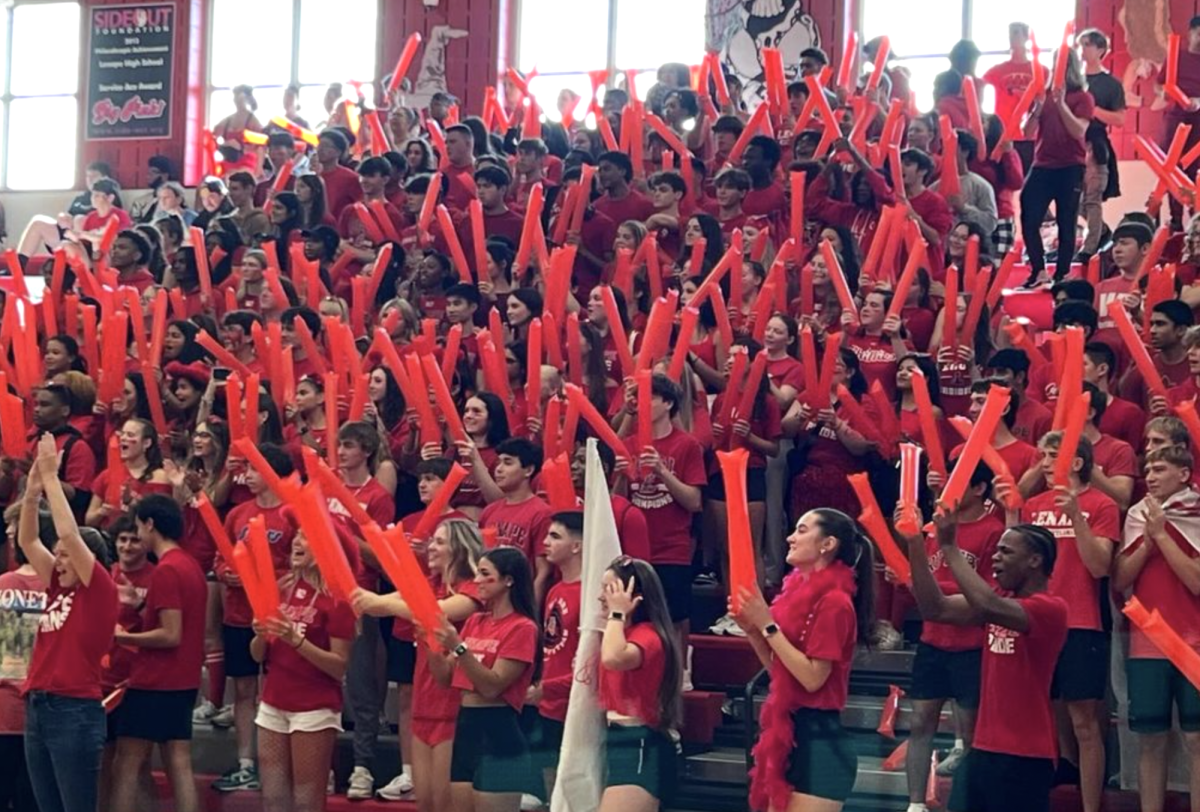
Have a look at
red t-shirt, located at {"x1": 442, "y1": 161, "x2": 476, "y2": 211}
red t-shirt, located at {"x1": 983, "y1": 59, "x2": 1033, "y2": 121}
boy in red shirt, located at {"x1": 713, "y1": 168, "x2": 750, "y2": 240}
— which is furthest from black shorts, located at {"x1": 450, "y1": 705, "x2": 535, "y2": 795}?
red t-shirt, located at {"x1": 983, "y1": 59, "x2": 1033, "y2": 121}

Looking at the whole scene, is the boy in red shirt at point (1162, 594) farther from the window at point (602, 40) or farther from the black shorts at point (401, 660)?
the window at point (602, 40)

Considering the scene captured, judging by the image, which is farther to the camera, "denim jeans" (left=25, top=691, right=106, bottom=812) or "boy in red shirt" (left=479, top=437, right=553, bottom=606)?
"boy in red shirt" (left=479, top=437, right=553, bottom=606)

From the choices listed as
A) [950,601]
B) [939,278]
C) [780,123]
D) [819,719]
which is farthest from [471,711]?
[780,123]

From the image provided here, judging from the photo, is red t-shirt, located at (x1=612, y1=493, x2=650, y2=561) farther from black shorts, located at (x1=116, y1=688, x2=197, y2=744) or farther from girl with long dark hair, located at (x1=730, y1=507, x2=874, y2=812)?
black shorts, located at (x1=116, y1=688, x2=197, y2=744)

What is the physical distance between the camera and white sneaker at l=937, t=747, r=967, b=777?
612 cm

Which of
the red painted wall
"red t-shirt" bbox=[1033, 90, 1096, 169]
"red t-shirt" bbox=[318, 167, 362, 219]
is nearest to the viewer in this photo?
"red t-shirt" bbox=[1033, 90, 1096, 169]

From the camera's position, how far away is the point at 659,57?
57.4 feet

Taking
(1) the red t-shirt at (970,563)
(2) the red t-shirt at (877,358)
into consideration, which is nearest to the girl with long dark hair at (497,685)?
(1) the red t-shirt at (970,563)

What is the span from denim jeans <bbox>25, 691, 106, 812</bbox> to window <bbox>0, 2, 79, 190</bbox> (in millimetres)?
13322

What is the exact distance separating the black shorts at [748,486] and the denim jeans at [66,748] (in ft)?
8.47

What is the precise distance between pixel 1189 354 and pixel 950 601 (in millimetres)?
2117

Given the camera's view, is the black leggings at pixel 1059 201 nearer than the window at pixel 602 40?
Yes

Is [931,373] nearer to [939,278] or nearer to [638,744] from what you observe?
[939,278]

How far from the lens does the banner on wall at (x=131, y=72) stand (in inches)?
733
